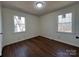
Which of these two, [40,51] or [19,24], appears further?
[19,24]

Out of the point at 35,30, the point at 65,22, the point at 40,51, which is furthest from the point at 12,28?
the point at 65,22

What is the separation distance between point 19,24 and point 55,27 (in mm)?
1909

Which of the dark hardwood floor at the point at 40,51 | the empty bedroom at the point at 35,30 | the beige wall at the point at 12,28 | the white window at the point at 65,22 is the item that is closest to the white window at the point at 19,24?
the empty bedroom at the point at 35,30

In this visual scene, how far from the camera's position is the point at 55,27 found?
4.67m

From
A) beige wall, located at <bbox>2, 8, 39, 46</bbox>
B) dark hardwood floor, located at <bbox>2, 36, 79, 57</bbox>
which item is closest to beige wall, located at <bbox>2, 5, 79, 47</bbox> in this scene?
beige wall, located at <bbox>2, 8, 39, 46</bbox>

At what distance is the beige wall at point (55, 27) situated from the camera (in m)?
3.40

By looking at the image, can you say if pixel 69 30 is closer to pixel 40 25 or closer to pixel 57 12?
pixel 57 12

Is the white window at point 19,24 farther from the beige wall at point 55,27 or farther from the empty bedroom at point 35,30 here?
the beige wall at point 55,27

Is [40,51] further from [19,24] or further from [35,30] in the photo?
[35,30]

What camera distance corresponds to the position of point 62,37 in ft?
13.6

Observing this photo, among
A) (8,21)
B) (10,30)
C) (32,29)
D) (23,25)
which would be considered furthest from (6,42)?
(32,29)

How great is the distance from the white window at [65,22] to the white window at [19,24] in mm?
1956

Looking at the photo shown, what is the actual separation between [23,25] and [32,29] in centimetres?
88

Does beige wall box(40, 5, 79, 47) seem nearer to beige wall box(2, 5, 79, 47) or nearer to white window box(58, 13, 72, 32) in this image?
beige wall box(2, 5, 79, 47)
